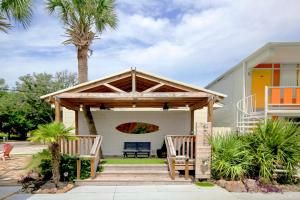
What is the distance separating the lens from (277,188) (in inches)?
326

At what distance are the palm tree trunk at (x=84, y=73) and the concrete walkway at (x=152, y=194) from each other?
467cm

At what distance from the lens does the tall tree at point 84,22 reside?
41.0 feet

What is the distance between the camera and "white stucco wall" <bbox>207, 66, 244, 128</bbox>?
15272 millimetres

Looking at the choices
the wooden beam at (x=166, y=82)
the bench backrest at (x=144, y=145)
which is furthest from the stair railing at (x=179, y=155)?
the bench backrest at (x=144, y=145)

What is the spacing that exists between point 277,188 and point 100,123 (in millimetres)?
9101

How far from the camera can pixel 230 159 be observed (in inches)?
353

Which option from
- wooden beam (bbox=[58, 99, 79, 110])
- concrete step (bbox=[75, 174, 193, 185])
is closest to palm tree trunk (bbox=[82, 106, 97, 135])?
wooden beam (bbox=[58, 99, 79, 110])

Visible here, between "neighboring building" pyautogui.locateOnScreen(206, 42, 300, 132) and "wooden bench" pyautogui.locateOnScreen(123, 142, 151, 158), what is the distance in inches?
200

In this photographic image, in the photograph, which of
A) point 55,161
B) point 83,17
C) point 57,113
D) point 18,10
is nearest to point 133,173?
point 55,161

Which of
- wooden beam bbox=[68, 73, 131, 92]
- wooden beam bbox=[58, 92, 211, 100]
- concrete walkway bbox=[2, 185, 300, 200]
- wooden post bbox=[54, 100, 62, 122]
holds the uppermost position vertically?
wooden beam bbox=[68, 73, 131, 92]

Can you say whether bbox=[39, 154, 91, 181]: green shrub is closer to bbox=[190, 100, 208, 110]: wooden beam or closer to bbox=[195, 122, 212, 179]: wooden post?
bbox=[195, 122, 212, 179]: wooden post

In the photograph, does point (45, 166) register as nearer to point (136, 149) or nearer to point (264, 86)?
point (136, 149)

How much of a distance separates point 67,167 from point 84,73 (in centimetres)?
543

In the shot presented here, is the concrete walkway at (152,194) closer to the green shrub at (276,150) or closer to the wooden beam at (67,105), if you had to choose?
the green shrub at (276,150)
